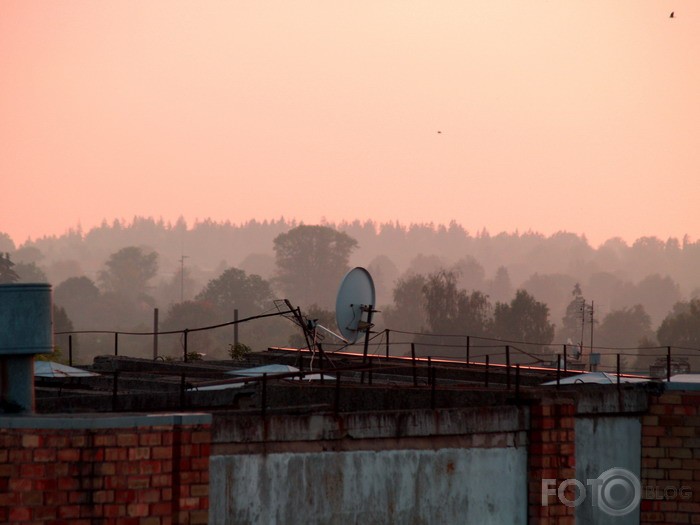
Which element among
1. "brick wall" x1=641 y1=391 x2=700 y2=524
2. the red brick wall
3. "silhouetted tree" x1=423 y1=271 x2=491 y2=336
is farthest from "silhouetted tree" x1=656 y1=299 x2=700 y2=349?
the red brick wall

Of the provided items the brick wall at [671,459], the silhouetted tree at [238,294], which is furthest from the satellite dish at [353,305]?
the silhouetted tree at [238,294]

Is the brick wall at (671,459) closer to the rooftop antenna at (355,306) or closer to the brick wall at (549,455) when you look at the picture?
the brick wall at (549,455)

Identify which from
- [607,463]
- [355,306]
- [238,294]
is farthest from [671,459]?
[238,294]

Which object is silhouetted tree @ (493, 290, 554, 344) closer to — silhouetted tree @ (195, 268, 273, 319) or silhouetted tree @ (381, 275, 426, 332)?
silhouetted tree @ (381, 275, 426, 332)

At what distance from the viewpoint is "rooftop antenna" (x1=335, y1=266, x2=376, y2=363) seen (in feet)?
79.3

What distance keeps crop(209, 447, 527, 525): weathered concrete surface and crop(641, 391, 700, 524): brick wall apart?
2815 millimetres

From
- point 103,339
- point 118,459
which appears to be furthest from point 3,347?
point 103,339

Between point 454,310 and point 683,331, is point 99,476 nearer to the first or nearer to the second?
point 683,331

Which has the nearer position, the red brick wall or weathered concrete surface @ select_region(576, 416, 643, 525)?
the red brick wall

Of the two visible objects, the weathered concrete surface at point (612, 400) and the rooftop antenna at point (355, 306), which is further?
the rooftop antenna at point (355, 306)

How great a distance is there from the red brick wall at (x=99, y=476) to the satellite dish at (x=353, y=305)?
10.7 m

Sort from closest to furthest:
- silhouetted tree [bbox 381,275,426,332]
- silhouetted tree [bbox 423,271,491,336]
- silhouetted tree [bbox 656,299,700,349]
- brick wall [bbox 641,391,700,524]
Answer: brick wall [bbox 641,391,700,524] → silhouetted tree [bbox 656,299,700,349] → silhouetted tree [bbox 423,271,491,336] → silhouetted tree [bbox 381,275,426,332]

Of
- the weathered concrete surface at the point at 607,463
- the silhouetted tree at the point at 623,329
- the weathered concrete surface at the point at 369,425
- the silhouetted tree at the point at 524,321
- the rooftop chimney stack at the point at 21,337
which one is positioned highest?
the rooftop chimney stack at the point at 21,337

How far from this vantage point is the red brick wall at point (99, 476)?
12.8 m
